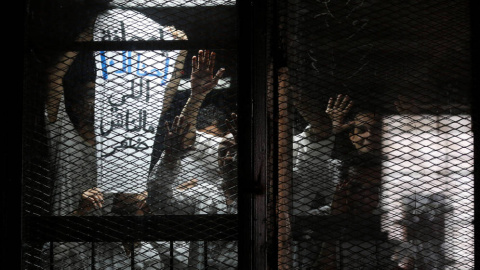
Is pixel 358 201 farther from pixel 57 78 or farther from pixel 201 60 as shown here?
pixel 57 78

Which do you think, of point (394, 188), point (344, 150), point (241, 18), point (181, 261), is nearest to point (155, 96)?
point (241, 18)

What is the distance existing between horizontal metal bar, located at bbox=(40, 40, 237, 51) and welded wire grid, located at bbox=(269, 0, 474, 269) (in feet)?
1.19

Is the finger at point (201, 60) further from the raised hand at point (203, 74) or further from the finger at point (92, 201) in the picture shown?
the finger at point (92, 201)

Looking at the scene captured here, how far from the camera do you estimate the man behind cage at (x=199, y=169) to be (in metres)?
2.11

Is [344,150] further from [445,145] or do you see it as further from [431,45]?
[431,45]

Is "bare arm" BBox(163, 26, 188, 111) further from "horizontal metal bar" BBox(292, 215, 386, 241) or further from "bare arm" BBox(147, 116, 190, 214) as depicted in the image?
"horizontal metal bar" BBox(292, 215, 386, 241)

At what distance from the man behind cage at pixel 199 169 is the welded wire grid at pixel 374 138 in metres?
0.28

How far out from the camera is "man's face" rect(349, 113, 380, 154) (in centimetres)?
210

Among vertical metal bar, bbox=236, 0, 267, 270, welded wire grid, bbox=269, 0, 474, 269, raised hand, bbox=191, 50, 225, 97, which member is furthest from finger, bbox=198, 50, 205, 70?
welded wire grid, bbox=269, 0, 474, 269

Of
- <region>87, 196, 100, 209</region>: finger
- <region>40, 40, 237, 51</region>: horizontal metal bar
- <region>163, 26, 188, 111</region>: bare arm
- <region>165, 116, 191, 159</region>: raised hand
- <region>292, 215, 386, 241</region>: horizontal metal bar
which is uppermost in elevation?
<region>40, 40, 237, 51</region>: horizontal metal bar

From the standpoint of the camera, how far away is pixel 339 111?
2117mm

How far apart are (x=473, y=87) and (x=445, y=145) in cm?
35

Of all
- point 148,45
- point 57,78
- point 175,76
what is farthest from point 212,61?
point 57,78

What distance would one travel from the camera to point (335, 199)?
2.11m
